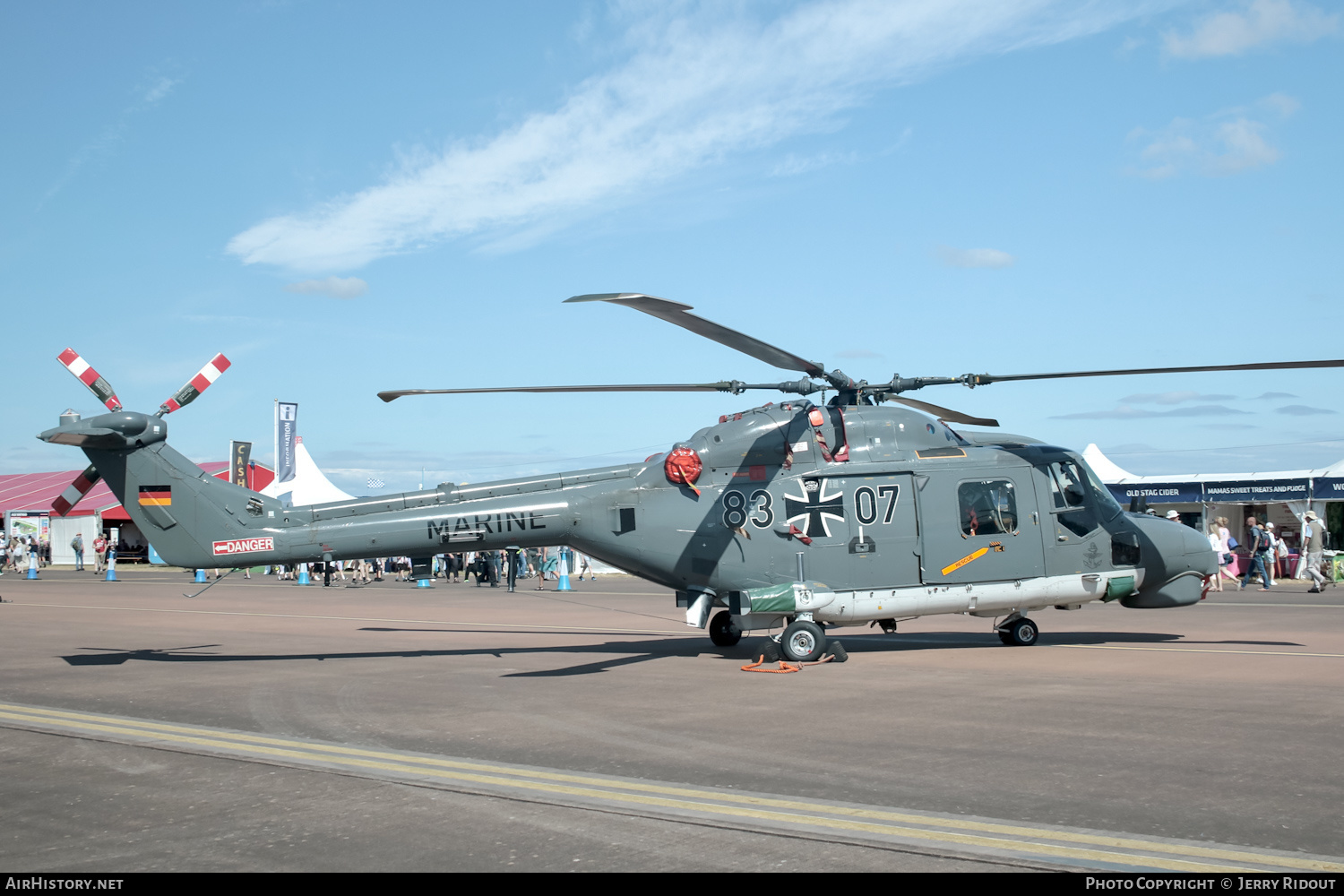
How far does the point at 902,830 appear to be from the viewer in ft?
19.4

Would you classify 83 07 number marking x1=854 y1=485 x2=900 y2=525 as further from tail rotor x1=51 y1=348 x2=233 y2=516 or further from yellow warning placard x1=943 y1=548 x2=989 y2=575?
tail rotor x1=51 y1=348 x2=233 y2=516

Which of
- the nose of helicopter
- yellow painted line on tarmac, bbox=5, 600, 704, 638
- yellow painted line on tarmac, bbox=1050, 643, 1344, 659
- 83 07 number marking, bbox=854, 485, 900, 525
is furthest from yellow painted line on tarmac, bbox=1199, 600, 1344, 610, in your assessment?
yellow painted line on tarmac, bbox=5, 600, 704, 638

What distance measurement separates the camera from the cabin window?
14.4 m

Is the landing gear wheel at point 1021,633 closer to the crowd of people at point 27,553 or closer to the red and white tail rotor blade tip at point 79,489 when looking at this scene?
the red and white tail rotor blade tip at point 79,489

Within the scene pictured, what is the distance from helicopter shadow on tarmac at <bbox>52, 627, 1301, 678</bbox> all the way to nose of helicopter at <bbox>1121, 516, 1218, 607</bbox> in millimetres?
732

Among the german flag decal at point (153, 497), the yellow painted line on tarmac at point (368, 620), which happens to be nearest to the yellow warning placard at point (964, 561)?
the yellow painted line on tarmac at point (368, 620)

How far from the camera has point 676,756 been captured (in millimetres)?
8227

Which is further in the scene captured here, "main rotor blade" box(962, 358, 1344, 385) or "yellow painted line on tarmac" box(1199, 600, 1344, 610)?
"yellow painted line on tarmac" box(1199, 600, 1344, 610)

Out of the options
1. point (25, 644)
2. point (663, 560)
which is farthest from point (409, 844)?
point (25, 644)

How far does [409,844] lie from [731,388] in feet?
27.2

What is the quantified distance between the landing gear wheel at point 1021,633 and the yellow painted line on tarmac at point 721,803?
31.7 ft

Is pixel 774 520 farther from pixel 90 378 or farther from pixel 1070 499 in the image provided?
pixel 90 378

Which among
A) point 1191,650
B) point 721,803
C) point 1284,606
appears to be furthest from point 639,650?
point 1284,606
